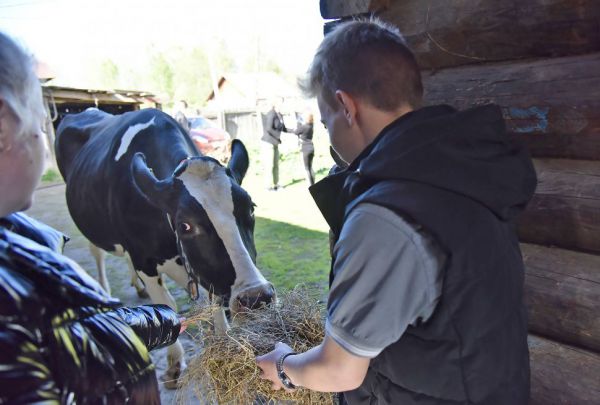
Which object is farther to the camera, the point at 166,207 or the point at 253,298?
→ the point at 166,207

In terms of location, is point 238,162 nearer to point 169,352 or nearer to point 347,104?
point 169,352

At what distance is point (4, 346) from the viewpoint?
2.63ft

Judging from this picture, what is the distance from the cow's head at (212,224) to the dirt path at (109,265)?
1.51 feet

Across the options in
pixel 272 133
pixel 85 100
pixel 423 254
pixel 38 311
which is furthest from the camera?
pixel 85 100

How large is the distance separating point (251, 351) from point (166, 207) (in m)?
1.70

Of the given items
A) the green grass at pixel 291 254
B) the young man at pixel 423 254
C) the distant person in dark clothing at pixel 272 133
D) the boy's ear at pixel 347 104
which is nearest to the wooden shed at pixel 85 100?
the distant person in dark clothing at pixel 272 133

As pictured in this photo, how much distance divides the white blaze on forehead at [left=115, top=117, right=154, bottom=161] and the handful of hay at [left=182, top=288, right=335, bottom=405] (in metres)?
2.47

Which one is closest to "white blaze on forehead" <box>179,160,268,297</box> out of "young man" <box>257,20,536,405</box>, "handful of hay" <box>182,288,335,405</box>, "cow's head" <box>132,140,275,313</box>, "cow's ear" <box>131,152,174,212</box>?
"cow's head" <box>132,140,275,313</box>

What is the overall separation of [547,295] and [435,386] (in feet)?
3.58

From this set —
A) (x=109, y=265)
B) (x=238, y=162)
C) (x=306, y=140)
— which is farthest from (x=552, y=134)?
(x=306, y=140)

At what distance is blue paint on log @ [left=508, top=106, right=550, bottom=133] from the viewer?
1.77 metres

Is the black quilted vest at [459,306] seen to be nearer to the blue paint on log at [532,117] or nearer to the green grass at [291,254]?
the blue paint on log at [532,117]

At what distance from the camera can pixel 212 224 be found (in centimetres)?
277

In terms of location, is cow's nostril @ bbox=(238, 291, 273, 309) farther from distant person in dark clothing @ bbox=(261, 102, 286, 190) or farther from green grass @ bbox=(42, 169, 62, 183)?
green grass @ bbox=(42, 169, 62, 183)
